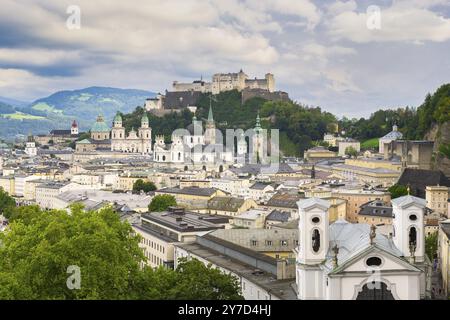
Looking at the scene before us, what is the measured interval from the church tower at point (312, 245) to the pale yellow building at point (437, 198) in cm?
3643

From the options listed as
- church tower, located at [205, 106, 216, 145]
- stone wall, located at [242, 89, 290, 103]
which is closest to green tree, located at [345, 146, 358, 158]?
church tower, located at [205, 106, 216, 145]

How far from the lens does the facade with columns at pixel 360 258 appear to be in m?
21.6

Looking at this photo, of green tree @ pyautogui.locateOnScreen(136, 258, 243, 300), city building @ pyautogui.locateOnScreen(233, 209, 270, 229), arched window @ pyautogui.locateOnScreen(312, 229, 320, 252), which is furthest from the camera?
city building @ pyautogui.locateOnScreen(233, 209, 270, 229)

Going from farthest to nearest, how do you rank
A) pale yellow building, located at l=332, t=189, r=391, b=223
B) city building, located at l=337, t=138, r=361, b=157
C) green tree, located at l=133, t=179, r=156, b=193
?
1. city building, located at l=337, t=138, r=361, b=157
2. green tree, located at l=133, t=179, r=156, b=193
3. pale yellow building, located at l=332, t=189, r=391, b=223

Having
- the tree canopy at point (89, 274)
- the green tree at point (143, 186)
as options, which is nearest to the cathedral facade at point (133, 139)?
the green tree at point (143, 186)

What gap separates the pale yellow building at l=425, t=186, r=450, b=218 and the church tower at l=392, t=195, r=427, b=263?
114 feet

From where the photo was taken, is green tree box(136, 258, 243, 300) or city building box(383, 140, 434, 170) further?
city building box(383, 140, 434, 170)

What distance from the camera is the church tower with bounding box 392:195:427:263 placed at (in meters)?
23.4

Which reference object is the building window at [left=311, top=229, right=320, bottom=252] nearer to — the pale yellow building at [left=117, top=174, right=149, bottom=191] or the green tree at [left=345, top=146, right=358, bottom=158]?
the pale yellow building at [left=117, top=174, right=149, bottom=191]

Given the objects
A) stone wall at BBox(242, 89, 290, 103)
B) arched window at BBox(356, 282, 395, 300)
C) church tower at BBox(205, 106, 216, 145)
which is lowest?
arched window at BBox(356, 282, 395, 300)

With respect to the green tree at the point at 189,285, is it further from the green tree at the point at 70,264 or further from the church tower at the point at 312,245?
the church tower at the point at 312,245

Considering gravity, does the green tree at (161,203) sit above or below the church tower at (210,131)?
below

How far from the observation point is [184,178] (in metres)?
92.5
